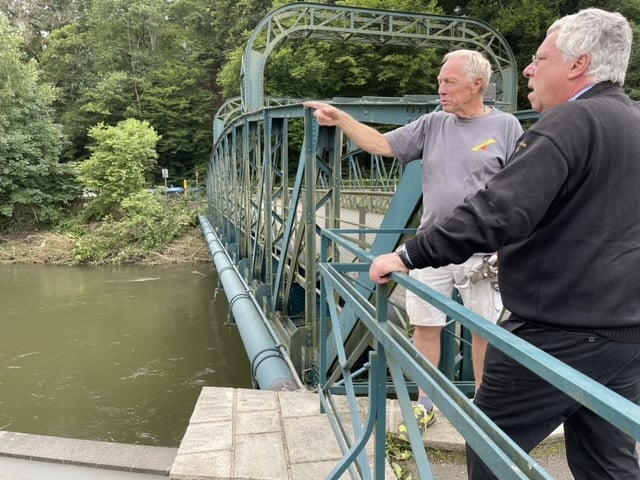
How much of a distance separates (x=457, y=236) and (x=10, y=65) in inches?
1158

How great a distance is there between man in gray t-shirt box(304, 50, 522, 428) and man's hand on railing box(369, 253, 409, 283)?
0.92 meters

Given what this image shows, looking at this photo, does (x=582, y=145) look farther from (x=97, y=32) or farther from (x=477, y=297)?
(x=97, y=32)

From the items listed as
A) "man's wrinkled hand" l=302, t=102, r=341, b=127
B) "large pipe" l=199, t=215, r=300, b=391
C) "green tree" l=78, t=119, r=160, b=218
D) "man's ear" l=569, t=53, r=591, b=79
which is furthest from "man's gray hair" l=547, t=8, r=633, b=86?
"green tree" l=78, t=119, r=160, b=218

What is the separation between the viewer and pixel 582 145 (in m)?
1.34

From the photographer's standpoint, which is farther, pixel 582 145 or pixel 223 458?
pixel 223 458

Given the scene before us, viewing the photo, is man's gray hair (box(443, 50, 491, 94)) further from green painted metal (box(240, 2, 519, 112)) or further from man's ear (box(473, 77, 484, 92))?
green painted metal (box(240, 2, 519, 112))

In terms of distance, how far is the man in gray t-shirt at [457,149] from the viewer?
2525 mm

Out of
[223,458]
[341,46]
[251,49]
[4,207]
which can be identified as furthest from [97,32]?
[223,458]

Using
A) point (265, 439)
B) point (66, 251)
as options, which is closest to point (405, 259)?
point (265, 439)

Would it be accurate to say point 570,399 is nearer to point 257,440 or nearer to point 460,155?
point 460,155

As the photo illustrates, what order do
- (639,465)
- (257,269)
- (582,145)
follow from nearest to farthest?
1. (582,145)
2. (639,465)
3. (257,269)

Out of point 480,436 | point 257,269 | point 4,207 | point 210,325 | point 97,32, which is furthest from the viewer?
point 97,32

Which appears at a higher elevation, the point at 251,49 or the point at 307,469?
the point at 251,49

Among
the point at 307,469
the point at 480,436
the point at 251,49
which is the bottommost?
the point at 307,469
